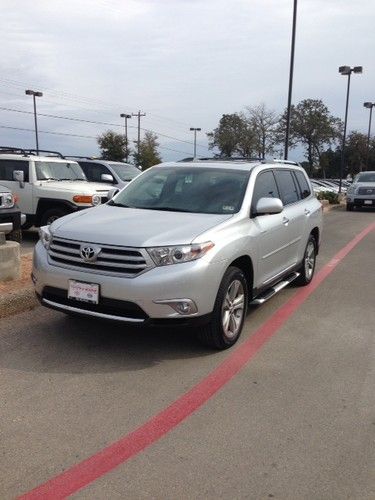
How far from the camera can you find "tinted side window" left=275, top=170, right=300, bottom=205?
6371 mm

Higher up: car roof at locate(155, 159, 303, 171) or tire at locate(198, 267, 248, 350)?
car roof at locate(155, 159, 303, 171)

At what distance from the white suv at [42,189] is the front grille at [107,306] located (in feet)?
19.9

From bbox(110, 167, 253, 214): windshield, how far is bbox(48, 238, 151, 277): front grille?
1.10m

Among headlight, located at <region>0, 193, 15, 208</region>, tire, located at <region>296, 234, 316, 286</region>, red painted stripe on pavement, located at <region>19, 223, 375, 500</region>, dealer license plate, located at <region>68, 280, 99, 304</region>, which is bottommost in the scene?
red painted stripe on pavement, located at <region>19, 223, 375, 500</region>

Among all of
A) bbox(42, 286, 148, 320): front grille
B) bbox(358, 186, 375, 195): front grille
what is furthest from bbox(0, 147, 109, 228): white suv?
bbox(358, 186, 375, 195): front grille

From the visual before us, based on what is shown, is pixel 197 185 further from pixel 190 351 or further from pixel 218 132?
pixel 218 132

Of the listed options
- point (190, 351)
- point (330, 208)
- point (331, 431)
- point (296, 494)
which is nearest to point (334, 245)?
point (190, 351)

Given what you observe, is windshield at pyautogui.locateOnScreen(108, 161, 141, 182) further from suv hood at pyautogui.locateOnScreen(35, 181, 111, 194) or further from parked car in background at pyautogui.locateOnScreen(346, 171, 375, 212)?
parked car in background at pyautogui.locateOnScreen(346, 171, 375, 212)

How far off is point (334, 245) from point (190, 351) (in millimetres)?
7996

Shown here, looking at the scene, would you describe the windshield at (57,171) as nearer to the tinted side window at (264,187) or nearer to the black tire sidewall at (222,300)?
the tinted side window at (264,187)

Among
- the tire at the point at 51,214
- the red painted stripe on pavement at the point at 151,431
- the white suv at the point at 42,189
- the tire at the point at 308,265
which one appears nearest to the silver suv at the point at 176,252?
the red painted stripe on pavement at the point at 151,431

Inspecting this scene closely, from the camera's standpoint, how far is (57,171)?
11.5 m

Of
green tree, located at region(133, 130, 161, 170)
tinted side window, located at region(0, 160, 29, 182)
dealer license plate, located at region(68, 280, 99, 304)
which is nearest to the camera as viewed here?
dealer license plate, located at region(68, 280, 99, 304)

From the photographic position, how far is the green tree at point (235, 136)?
6850 cm
